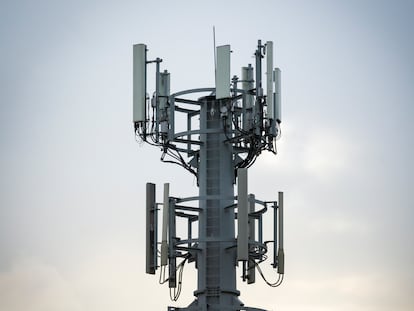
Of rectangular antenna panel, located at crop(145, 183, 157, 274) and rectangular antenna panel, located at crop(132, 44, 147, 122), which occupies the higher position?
rectangular antenna panel, located at crop(132, 44, 147, 122)

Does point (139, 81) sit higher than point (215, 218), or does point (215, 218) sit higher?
point (139, 81)

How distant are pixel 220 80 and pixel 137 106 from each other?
18.4 ft

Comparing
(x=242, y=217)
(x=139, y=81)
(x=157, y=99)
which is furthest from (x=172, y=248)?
(x=139, y=81)

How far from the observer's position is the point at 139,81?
310ft

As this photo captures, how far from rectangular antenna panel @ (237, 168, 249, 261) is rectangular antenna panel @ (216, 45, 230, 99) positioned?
4002 millimetres

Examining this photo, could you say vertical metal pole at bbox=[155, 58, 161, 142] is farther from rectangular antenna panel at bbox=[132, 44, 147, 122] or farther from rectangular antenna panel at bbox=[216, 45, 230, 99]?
rectangular antenna panel at bbox=[216, 45, 230, 99]

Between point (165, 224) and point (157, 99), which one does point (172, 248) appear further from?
point (157, 99)

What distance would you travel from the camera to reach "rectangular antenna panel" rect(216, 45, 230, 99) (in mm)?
91250

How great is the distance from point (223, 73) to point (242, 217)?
7342 mm

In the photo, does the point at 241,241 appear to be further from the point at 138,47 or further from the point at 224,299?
the point at 138,47

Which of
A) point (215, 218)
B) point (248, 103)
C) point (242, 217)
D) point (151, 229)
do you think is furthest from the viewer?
point (151, 229)

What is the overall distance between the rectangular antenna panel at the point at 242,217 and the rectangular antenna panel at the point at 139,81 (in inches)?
277

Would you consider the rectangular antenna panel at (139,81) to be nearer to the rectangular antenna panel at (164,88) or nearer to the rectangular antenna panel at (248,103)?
the rectangular antenna panel at (164,88)
